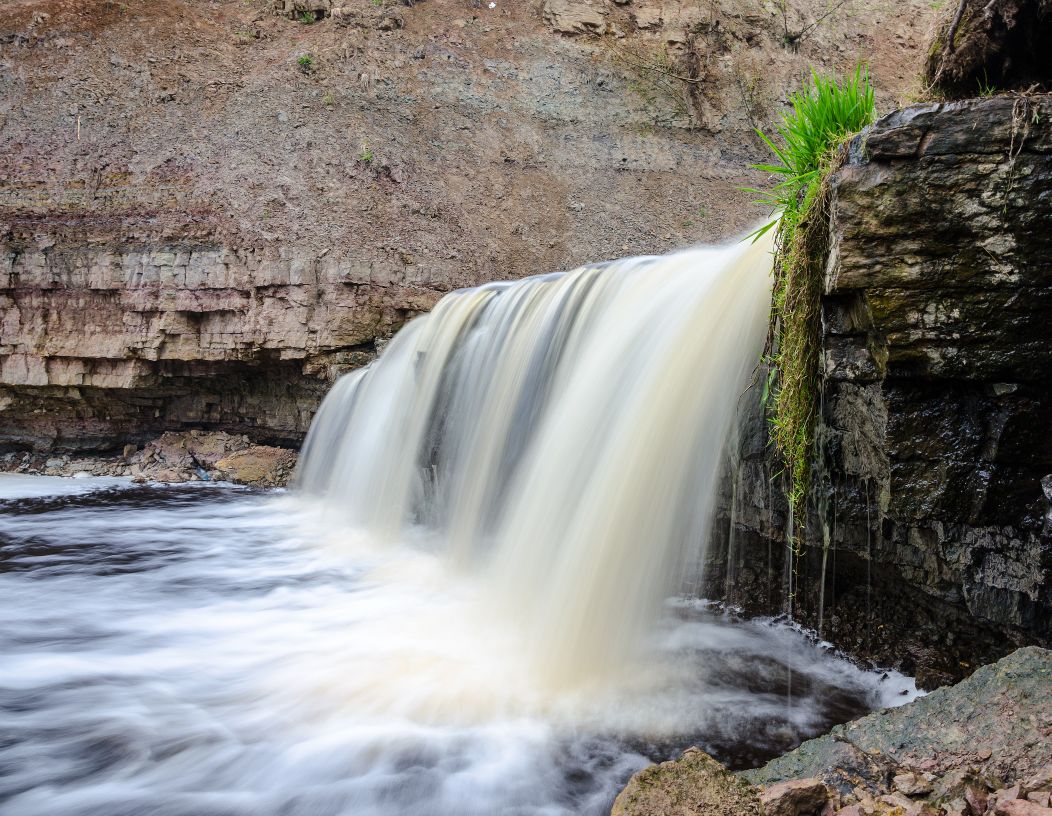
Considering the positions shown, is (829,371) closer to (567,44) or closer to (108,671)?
(108,671)

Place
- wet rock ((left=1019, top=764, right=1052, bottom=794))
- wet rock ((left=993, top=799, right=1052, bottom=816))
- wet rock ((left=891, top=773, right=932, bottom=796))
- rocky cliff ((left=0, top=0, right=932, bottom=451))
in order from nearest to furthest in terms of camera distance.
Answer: wet rock ((left=993, top=799, right=1052, bottom=816))
wet rock ((left=1019, top=764, right=1052, bottom=794))
wet rock ((left=891, top=773, right=932, bottom=796))
rocky cliff ((left=0, top=0, right=932, bottom=451))

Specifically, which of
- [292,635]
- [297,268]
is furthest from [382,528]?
[297,268]

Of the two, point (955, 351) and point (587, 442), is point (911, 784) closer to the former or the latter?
point (955, 351)

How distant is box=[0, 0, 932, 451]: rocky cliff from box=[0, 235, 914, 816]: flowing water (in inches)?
186

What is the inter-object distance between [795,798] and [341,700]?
1.98 meters

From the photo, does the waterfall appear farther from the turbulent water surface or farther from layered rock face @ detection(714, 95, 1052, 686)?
layered rock face @ detection(714, 95, 1052, 686)

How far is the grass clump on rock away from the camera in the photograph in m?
2.78

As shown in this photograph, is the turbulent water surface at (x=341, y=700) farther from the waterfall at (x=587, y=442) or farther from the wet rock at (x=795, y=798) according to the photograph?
the wet rock at (x=795, y=798)

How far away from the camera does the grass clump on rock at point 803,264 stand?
2781mm

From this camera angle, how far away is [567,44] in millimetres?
15172

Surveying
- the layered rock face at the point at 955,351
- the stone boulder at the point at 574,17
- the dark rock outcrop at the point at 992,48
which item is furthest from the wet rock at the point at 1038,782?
the stone boulder at the point at 574,17

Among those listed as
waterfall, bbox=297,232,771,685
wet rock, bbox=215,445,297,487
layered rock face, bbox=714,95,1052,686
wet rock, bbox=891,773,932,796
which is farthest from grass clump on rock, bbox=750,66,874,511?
wet rock, bbox=215,445,297,487

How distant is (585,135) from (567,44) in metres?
2.56

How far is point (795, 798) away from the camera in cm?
179
